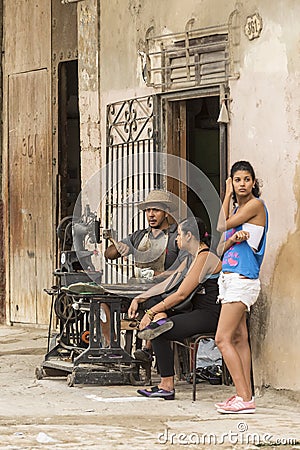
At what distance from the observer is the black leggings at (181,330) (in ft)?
27.2

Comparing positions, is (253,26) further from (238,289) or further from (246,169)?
(238,289)

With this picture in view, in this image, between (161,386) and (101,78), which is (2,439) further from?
(101,78)

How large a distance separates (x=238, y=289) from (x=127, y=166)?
253cm

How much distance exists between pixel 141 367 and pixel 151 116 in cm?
213

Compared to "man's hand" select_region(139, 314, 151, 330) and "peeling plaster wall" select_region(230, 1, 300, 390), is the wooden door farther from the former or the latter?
"peeling plaster wall" select_region(230, 1, 300, 390)

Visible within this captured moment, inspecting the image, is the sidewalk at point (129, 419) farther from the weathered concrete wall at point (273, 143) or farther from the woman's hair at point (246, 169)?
the woman's hair at point (246, 169)

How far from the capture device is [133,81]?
10.1 m

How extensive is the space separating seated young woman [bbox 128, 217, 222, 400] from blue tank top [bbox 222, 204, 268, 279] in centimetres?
46

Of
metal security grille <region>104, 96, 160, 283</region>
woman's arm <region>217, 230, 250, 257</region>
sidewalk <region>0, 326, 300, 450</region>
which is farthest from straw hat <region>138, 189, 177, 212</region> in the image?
sidewalk <region>0, 326, 300, 450</region>

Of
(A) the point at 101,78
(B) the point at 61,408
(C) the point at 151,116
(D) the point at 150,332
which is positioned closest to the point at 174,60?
(C) the point at 151,116

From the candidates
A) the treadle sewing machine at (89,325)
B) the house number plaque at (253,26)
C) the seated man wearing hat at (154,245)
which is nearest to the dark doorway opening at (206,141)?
the seated man wearing hat at (154,245)

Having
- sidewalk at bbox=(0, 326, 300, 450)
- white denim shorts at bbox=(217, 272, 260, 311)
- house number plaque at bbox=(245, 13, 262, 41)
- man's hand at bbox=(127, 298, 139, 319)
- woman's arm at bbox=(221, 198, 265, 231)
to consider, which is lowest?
sidewalk at bbox=(0, 326, 300, 450)

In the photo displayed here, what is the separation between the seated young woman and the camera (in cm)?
830

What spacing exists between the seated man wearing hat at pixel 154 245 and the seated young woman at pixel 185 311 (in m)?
0.39
